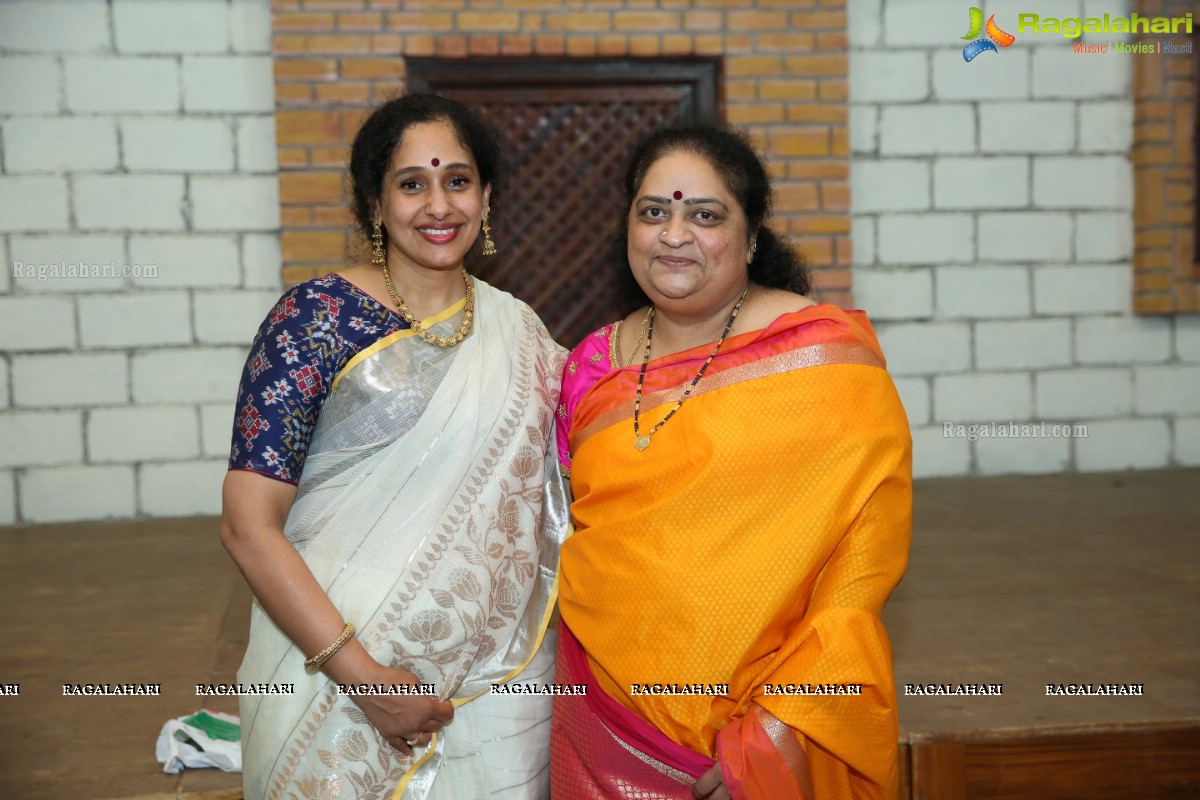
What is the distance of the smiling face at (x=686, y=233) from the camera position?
1.67m

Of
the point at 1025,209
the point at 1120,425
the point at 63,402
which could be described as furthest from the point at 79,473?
the point at 1120,425

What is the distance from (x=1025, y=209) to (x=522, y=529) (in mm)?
4082

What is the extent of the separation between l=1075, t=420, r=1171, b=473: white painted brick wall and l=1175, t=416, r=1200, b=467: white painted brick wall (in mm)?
56

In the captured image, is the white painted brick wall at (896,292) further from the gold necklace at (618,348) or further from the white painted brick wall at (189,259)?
the gold necklace at (618,348)

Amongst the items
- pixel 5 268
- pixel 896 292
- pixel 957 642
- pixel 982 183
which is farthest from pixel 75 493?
pixel 982 183

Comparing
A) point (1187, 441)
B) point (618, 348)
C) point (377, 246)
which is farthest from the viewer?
point (1187, 441)

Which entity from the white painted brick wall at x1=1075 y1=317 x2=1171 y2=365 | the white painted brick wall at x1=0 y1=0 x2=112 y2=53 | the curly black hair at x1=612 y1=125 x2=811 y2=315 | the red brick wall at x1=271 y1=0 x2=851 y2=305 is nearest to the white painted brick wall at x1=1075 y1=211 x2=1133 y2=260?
the white painted brick wall at x1=1075 y1=317 x2=1171 y2=365

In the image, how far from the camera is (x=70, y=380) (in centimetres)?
453

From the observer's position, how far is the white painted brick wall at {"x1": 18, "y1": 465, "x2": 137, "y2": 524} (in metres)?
4.54

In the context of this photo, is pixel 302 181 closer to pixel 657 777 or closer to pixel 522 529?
pixel 522 529

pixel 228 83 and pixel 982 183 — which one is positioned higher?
pixel 228 83

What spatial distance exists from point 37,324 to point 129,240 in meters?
0.53

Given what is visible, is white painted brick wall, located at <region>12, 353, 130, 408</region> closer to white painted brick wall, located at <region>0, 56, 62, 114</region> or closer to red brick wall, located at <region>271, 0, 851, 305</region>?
red brick wall, located at <region>271, 0, 851, 305</region>

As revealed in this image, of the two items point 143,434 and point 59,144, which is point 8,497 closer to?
point 143,434
